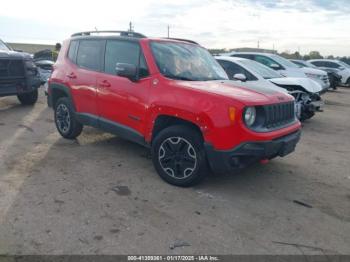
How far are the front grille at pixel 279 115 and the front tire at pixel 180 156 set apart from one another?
2.82 feet

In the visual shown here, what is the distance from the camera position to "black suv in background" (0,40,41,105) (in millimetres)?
9047

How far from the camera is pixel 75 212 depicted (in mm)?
3848

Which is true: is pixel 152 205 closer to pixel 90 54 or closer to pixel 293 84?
pixel 90 54

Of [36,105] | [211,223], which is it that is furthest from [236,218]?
[36,105]

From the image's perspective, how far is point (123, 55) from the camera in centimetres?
538

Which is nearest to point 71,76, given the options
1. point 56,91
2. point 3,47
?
point 56,91

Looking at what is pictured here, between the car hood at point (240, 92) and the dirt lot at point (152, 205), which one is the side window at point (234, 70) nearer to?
the dirt lot at point (152, 205)

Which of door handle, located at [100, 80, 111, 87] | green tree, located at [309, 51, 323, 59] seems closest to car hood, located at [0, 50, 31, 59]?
door handle, located at [100, 80, 111, 87]

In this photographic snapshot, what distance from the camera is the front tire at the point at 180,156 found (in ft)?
14.3

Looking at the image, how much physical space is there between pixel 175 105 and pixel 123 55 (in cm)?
146

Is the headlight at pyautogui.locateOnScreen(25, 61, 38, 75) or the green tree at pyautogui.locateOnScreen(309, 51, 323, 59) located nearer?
the headlight at pyautogui.locateOnScreen(25, 61, 38, 75)

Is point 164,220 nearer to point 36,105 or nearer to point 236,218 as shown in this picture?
point 236,218

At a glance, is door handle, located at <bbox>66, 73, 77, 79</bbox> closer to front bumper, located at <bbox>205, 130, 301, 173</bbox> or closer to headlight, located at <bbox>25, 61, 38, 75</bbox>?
front bumper, located at <bbox>205, 130, 301, 173</bbox>

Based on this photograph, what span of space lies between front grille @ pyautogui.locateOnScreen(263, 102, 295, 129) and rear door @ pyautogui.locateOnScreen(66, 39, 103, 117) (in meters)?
2.75
